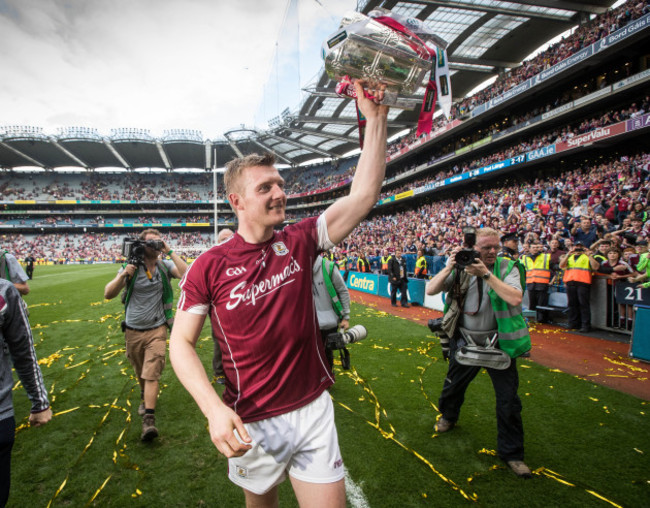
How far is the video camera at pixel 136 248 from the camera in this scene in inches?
156

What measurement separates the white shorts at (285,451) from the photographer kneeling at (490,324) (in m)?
2.04

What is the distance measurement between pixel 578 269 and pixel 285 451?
30.7ft

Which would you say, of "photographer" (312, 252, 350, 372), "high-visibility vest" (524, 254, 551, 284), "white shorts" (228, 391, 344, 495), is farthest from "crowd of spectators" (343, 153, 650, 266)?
"white shorts" (228, 391, 344, 495)

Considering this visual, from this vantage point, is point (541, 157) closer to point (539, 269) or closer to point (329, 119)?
point (539, 269)

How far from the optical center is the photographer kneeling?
3.14 meters

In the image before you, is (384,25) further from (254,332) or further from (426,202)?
(426,202)

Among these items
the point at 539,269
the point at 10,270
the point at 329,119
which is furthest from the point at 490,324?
the point at 329,119

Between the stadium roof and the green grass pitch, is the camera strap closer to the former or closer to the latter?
the green grass pitch

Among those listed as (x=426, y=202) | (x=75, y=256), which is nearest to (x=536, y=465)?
(x=426, y=202)

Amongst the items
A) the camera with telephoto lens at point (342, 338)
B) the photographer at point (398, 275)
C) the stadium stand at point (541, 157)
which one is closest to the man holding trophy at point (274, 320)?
the camera with telephoto lens at point (342, 338)

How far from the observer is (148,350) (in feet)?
13.5

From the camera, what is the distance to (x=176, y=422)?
4.26m

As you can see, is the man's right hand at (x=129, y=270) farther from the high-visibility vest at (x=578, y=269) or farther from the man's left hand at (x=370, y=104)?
the high-visibility vest at (x=578, y=269)

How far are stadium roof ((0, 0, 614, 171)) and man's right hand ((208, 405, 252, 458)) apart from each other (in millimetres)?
2025
